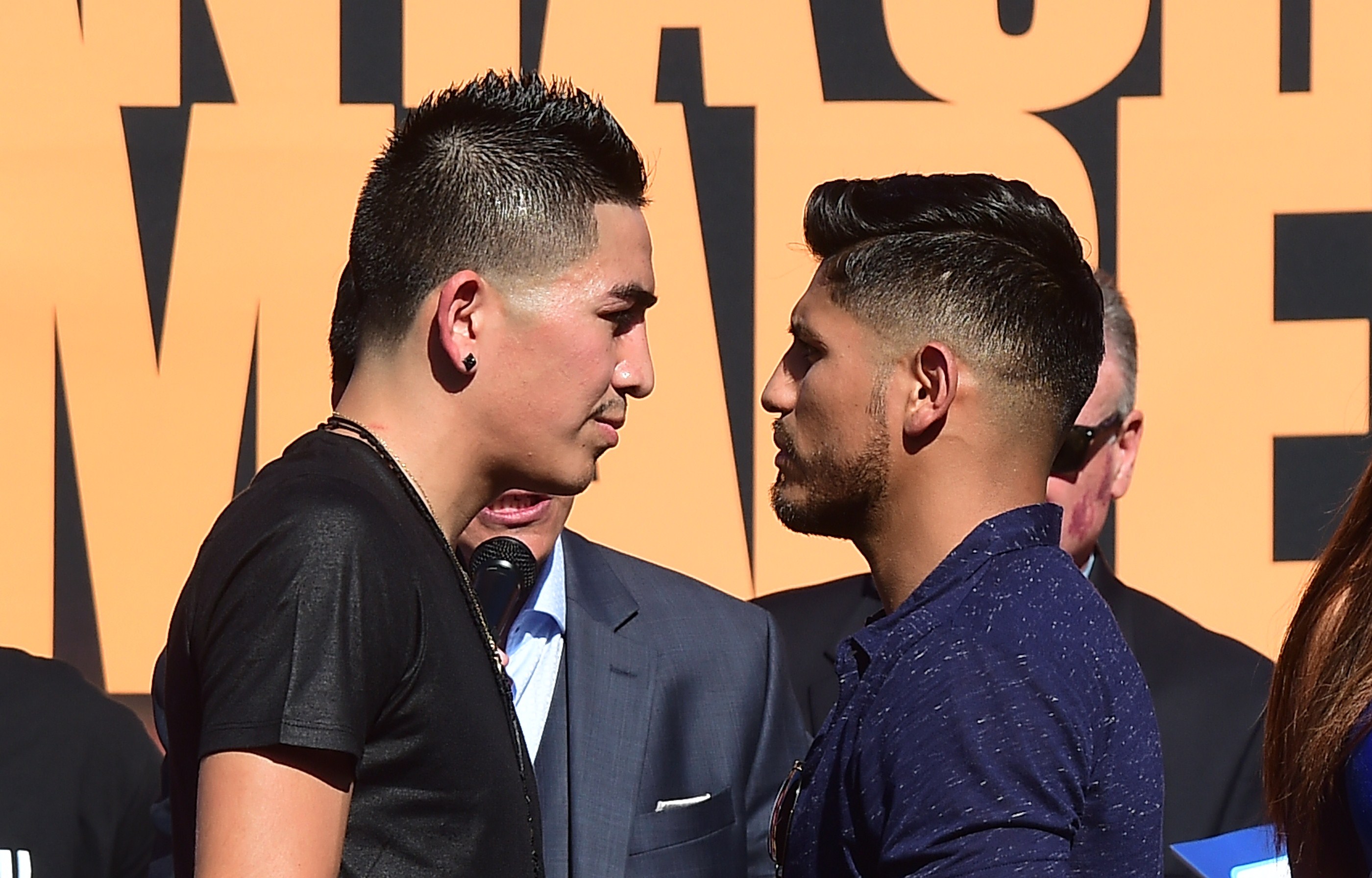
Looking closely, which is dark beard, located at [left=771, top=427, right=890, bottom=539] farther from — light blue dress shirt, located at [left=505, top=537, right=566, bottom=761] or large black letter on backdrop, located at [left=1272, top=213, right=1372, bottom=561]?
large black letter on backdrop, located at [left=1272, top=213, right=1372, bottom=561]

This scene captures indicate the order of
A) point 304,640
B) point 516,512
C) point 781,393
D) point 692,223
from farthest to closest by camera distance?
point 692,223 < point 516,512 < point 781,393 < point 304,640

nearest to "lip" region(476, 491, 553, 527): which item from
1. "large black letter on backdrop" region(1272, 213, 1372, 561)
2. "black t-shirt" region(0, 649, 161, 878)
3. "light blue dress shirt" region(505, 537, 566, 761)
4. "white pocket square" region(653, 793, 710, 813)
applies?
"light blue dress shirt" region(505, 537, 566, 761)

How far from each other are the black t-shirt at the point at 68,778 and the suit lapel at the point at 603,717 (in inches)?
46.2

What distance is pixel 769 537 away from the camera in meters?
3.46

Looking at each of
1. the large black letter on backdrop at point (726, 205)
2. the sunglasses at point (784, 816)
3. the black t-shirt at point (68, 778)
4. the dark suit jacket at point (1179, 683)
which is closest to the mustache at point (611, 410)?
the sunglasses at point (784, 816)

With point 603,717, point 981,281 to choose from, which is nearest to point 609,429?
point 981,281

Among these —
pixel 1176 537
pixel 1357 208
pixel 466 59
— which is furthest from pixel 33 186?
pixel 1357 208

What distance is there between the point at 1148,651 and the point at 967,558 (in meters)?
1.64

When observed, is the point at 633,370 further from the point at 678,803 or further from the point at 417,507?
the point at 678,803

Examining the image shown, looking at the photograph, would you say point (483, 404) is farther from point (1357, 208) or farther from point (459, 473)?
point (1357, 208)

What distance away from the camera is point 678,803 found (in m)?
2.47

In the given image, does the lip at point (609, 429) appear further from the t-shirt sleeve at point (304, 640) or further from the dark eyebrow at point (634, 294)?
the t-shirt sleeve at point (304, 640)

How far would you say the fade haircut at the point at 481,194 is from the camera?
1.70 meters

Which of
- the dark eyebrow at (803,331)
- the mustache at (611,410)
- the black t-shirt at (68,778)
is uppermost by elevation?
the dark eyebrow at (803,331)
